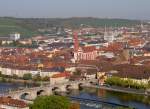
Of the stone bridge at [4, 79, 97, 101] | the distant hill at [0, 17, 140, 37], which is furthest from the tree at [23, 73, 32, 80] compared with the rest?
the distant hill at [0, 17, 140, 37]

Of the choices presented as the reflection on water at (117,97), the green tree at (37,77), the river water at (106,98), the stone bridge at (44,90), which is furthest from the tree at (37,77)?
the reflection on water at (117,97)

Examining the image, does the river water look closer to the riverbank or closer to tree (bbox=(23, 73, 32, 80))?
the riverbank

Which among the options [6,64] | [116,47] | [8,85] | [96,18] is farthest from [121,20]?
[8,85]

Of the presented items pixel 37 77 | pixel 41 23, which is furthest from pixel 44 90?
pixel 41 23

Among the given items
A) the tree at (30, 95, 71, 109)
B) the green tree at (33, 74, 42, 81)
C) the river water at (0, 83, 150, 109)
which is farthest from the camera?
the green tree at (33, 74, 42, 81)

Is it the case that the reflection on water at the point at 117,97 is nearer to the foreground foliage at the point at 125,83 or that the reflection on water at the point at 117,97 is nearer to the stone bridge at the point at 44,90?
the stone bridge at the point at 44,90

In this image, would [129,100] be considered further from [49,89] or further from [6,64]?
[6,64]
